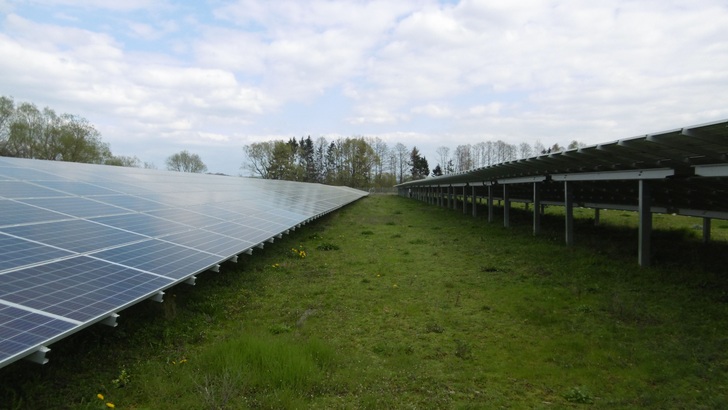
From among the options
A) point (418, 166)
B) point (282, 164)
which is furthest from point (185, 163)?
point (418, 166)

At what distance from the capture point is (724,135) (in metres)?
7.23

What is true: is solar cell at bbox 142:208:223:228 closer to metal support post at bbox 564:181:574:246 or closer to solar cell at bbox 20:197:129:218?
solar cell at bbox 20:197:129:218

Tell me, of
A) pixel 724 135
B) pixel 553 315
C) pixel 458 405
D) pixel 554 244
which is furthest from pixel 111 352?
pixel 554 244

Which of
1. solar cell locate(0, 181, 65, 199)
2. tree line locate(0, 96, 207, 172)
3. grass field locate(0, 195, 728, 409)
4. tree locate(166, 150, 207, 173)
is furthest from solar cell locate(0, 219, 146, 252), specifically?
tree locate(166, 150, 207, 173)

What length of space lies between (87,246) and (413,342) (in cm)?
590

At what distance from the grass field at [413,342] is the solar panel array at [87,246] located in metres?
0.87

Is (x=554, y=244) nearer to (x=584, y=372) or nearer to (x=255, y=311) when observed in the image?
(x=584, y=372)

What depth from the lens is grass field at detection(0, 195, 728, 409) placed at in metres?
5.41

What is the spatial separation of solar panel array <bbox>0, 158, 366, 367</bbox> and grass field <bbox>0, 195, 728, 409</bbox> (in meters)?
0.87

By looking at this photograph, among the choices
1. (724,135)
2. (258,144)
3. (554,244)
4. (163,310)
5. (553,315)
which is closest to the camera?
(724,135)

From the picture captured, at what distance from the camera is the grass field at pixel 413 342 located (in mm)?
5406

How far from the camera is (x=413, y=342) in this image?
7531 millimetres

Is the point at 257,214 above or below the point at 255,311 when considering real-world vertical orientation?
above

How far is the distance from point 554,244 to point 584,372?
35.4ft
